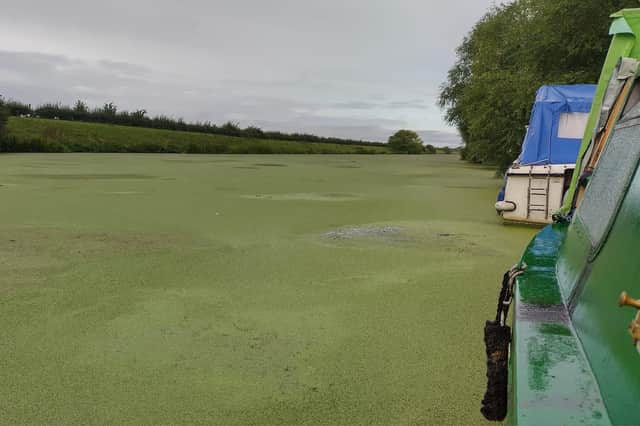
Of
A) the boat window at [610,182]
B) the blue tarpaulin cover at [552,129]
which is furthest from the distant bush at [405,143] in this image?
the boat window at [610,182]

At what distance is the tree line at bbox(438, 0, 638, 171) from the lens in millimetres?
7840

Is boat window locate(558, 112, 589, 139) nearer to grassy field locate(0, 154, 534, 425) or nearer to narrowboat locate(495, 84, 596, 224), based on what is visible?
narrowboat locate(495, 84, 596, 224)

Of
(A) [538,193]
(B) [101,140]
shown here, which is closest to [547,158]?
(A) [538,193]

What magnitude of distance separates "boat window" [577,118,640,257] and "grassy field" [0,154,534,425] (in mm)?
711

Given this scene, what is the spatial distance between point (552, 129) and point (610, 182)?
4952 millimetres

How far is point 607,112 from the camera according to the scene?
215 cm

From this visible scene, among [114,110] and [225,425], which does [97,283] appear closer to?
[225,425]

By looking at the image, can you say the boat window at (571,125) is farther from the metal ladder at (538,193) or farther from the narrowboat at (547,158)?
the metal ladder at (538,193)

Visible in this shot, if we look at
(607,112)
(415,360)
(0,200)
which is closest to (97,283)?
(415,360)

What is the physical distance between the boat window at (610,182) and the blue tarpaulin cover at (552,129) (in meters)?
4.29

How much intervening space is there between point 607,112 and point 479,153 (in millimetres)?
8163

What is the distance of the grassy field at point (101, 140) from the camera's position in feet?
57.8

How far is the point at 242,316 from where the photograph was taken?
2.49m

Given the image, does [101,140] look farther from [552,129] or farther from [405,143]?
[405,143]
